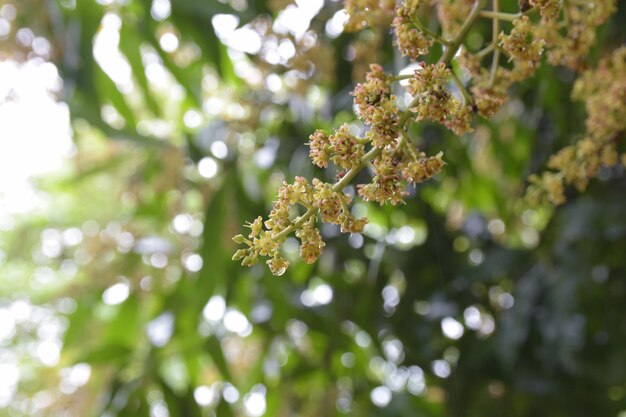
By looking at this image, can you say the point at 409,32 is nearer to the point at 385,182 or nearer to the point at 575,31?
the point at 385,182

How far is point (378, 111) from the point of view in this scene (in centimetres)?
53

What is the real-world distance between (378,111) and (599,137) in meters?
0.38

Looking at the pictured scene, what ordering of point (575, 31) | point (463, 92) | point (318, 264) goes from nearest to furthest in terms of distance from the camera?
point (463, 92), point (575, 31), point (318, 264)

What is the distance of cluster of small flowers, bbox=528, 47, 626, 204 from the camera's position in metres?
0.80

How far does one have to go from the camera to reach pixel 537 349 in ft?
4.91

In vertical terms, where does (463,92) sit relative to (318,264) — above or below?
above

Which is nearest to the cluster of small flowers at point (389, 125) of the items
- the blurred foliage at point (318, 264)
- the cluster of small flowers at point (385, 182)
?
the cluster of small flowers at point (385, 182)

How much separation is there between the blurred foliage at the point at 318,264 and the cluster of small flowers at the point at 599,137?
0.40 metres

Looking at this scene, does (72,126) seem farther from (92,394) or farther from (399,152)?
(399,152)

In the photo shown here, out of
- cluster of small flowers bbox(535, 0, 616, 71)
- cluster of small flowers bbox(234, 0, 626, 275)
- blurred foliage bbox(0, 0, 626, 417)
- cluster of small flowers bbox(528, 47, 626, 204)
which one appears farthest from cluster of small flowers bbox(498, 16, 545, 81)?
blurred foliage bbox(0, 0, 626, 417)

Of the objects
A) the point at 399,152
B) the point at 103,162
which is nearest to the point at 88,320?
the point at 103,162

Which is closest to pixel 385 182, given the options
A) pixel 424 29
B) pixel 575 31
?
pixel 424 29

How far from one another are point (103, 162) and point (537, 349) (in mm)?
1155

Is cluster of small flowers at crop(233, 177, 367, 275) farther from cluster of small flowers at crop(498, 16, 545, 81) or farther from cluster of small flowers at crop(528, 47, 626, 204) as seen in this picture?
cluster of small flowers at crop(528, 47, 626, 204)
